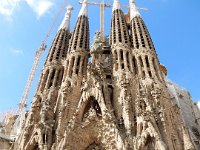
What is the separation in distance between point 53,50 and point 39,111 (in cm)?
797

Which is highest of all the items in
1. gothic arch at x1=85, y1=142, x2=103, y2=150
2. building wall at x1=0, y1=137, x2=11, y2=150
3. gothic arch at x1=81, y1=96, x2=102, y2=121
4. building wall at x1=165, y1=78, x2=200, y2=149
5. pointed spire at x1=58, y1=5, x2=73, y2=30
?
pointed spire at x1=58, y1=5, x2=73, y2=30

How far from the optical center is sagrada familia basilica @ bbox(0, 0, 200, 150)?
658 inches

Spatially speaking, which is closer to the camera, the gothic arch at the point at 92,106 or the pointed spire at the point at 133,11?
the gothic arch at the point at 92,106

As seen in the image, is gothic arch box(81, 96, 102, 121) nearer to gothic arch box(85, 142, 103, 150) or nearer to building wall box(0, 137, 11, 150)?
gothic arch box(85, 142, 103, 150)

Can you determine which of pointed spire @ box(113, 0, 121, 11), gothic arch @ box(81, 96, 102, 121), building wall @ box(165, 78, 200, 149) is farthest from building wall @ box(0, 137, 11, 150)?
pointed spire @ box(113, 0, 121, 11)

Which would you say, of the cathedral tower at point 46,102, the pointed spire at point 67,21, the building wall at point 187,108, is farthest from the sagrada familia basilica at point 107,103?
the pointed spire at point 67,21

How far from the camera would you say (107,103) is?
19.0 metres

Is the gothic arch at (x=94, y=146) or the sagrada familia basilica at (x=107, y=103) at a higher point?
the sagrada familia basilica at (x=107, y=103)

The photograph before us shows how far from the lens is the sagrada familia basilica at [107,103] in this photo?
54.9 ft

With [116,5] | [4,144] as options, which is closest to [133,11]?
[116,5]

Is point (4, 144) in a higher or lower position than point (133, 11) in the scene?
lower

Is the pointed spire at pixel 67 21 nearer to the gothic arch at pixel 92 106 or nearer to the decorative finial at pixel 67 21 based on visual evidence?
the decorative finial at pixel 67 21

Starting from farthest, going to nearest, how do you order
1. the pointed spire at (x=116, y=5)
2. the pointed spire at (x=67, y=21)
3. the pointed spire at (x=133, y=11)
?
1. the pointed spire at (x=116, y=5)
2. the pointed spire at (x=67, y=21)
3. the pointed spire at (x=133, y=11)

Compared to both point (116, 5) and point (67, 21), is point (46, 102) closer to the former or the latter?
point (67, 21)
